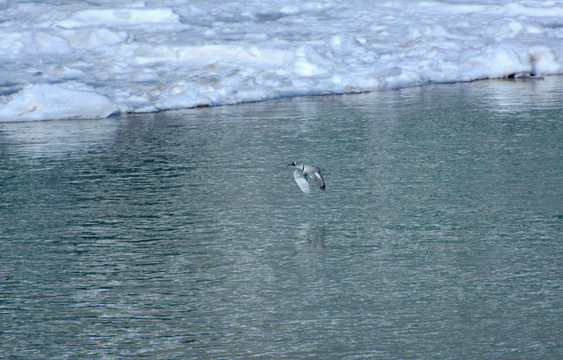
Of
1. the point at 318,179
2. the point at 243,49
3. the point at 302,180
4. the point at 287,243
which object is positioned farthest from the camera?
the point at 243,49

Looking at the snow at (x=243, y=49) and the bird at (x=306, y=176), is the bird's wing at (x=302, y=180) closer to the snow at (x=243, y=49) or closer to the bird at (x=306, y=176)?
the bird at (x=306, y=176)

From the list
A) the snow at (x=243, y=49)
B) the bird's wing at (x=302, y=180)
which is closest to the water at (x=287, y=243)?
the bird's wing at (x=302, y=180)

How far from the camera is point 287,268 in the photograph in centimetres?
752

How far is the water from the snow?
4366mm

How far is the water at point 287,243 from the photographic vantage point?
6066 mm

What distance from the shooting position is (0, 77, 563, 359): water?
6.07 m

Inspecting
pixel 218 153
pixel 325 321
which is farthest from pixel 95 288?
pixel 218 153

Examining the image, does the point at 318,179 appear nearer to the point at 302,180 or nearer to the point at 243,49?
the point at 302,180

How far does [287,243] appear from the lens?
8.23m

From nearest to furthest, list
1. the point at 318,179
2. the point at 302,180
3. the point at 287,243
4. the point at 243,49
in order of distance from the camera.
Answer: the point at 287,243
the point at 318,179
the point at 302,180
the point at 243,49

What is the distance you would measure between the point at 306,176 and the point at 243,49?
42.1 ft

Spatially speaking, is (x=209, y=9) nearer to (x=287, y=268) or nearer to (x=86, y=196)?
(x=86, y=196)

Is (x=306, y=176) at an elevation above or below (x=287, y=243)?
above

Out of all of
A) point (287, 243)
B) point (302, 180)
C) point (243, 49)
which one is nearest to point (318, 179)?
point (302, 180)
